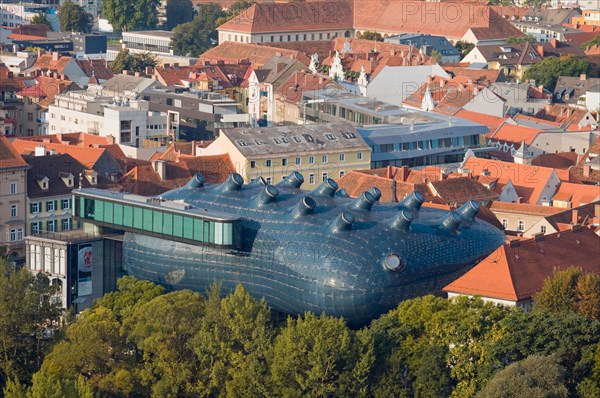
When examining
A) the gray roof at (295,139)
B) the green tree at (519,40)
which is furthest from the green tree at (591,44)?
the gray roof at (295,139)

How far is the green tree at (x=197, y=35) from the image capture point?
598 feet

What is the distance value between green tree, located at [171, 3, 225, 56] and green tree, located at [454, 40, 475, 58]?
2477 cm

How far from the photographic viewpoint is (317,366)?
70.8 meters

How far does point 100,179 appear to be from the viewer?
96.7 meters

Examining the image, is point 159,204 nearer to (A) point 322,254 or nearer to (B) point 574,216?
(A) point 322,254

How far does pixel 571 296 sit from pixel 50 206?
1157 inches

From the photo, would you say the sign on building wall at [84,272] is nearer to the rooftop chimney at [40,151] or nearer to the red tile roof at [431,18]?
the rooftop chimney at [40,151]

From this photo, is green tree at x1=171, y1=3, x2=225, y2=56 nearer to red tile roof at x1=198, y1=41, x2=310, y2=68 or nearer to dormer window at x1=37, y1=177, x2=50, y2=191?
red tile roof at x1=198, y1=41, x2=310, y2=68

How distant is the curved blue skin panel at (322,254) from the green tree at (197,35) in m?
98.7

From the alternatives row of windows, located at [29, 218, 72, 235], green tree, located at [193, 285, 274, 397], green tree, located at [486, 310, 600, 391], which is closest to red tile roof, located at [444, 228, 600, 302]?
green tree, located at [486, 310, 600, 391]

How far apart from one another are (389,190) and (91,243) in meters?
17.9

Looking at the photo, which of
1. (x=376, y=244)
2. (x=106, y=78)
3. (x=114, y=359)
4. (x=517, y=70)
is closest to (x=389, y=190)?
(x=376, y=244)

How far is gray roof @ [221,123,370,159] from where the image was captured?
103188 millimetres

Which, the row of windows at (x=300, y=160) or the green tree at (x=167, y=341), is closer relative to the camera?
the green tree at (x=167, y=341)
